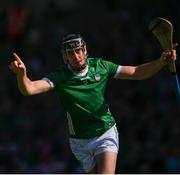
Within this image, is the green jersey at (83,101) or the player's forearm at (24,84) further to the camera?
the green jersey at (83,101)

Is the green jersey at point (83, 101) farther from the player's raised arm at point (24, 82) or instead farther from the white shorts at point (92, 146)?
the player's raised arm at point (24, 82)

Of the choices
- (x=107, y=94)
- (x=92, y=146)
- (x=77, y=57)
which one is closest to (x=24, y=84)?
(x=77, y=57)

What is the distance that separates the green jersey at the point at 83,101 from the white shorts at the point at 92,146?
52 millimetres

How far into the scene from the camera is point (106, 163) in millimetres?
9625

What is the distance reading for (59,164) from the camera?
15.2 m

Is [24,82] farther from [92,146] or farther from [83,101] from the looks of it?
[92,146]

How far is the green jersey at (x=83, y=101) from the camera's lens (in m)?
9.91

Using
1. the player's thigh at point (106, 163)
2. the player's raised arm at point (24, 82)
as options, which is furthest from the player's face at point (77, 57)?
the player's thigh at point (106, 163)

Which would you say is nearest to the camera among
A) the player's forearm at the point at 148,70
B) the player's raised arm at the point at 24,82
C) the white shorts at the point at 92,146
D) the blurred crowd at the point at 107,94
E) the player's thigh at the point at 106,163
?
the player's raised arm at the point at 24,82

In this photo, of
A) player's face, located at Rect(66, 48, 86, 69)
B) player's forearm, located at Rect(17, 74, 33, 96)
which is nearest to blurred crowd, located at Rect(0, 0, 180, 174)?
player's face, located at Rect(66, 48, 86, 69)

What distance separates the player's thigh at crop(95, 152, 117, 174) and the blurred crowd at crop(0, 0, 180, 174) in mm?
4346

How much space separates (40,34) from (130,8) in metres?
1.89

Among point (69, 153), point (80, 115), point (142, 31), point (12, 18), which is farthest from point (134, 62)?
point (80, 115)

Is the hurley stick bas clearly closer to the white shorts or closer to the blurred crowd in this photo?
the white shorts
